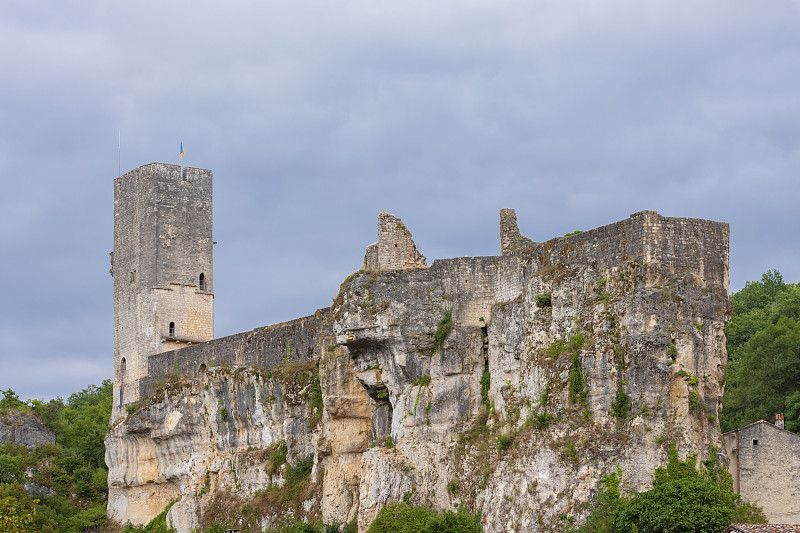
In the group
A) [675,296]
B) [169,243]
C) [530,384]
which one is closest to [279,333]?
[169,243]

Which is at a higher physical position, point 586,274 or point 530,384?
point 586,274

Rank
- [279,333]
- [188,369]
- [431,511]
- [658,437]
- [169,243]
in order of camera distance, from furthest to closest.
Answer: [169,243], [188,369], [279,333], [431,511], [658,437]

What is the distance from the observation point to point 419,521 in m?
40.9

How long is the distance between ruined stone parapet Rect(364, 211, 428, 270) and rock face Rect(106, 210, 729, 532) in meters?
0.06

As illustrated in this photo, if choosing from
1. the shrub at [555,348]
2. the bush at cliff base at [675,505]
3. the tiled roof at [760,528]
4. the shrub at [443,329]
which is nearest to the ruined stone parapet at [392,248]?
the shrub at [443,329]

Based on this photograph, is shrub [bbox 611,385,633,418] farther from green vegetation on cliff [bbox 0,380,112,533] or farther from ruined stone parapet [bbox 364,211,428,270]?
green vegetation on cliff [bbox 0,380,112,533]

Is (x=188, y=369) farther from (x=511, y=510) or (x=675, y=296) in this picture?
(x=675, y=296)

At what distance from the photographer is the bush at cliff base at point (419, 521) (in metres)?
39.7

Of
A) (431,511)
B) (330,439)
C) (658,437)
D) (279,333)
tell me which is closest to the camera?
(658,437)

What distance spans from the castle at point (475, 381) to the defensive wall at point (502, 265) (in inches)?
2.2

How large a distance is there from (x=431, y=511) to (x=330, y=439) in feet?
A: 23.6

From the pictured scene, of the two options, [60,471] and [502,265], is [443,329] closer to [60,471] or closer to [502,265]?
[502,265]

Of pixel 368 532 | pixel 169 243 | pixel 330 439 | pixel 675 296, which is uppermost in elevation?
pixel 169 243

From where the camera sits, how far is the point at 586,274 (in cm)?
3962
